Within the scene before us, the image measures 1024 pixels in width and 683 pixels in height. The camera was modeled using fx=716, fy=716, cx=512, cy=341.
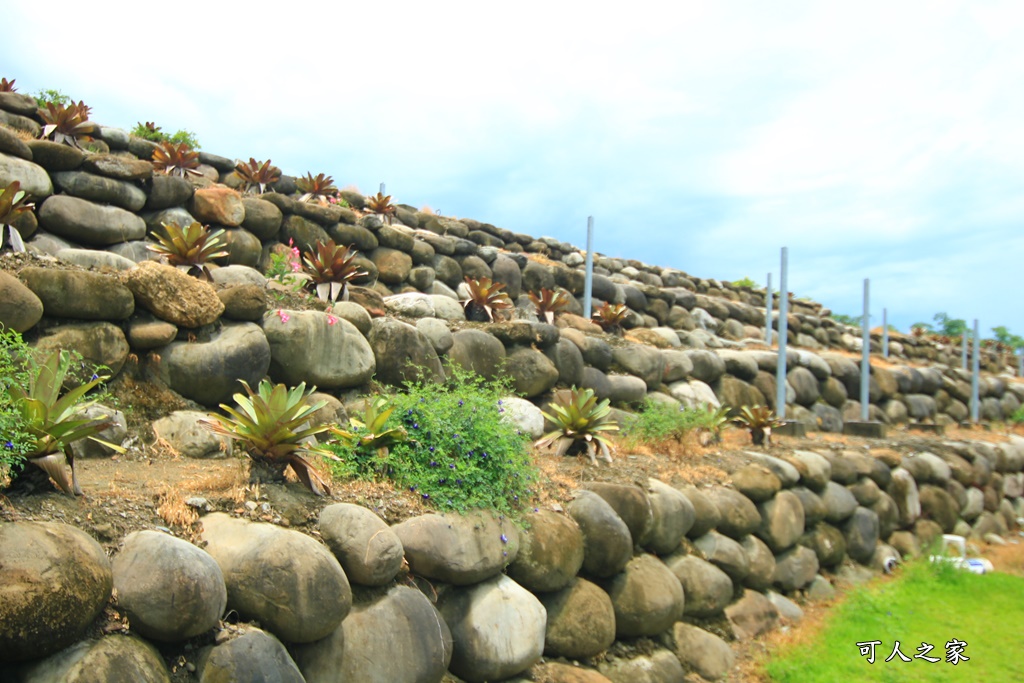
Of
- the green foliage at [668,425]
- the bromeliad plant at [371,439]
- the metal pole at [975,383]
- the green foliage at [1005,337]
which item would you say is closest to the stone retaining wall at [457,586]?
the bromeliad plant at [371,439]

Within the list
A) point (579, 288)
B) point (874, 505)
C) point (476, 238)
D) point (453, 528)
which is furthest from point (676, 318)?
point (453, 528)

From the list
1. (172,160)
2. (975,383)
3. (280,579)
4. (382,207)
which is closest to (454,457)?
(280,579)

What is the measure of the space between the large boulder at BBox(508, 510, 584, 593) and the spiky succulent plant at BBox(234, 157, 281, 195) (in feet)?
27.5

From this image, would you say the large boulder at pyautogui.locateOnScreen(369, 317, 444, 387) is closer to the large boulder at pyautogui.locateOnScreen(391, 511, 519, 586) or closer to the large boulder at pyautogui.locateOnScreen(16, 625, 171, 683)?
the large boulder at pyautogui.locateOnScreen(391, 511, 519, 586)

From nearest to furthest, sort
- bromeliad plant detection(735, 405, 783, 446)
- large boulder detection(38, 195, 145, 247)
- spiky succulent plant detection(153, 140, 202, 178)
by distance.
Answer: large boulder detection(38, 195, 145, 247) → bromeliad plant detection(735, 405, 783, 446) → spiky succulent plant detection(153, 140, 202, 178)

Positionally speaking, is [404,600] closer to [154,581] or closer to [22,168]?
[154,581]

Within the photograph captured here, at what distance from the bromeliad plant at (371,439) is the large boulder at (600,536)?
1419 mm

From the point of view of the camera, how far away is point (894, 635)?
257 inches

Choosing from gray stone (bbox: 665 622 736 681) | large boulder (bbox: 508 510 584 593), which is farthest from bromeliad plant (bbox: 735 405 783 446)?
large boulder (bbox: 508 510 584 593)

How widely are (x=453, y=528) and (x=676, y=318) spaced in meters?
11.5

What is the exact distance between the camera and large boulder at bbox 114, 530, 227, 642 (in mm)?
2723

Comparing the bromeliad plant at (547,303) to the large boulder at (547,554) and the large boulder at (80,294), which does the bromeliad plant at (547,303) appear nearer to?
the large boulder at (547,554)

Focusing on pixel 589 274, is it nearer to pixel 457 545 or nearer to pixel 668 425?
pixel 668 425

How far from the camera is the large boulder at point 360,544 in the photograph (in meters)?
3.55
